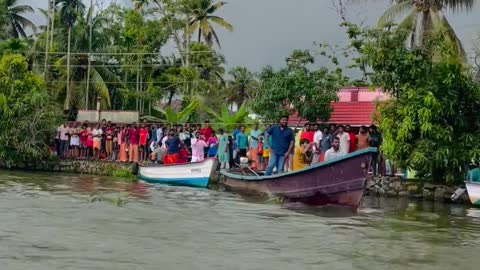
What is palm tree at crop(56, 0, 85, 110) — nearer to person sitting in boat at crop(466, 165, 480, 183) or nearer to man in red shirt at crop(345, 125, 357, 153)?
man in red shirt at crop(345, 125, 357, 153)

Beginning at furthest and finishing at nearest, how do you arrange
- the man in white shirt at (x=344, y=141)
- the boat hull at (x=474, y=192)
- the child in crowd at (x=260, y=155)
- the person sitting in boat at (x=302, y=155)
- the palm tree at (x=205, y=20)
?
the palm tree at (x=205, y=20)
the child in crowd at (x=260, y=155)
the man in white shirt at (x=344, y=141)
the person sitting in boat at (x=302, y=155)
the boat hull at (x=474, y=192)

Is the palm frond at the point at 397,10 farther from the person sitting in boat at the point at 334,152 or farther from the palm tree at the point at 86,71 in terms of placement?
the palm tree at the point at 86,71

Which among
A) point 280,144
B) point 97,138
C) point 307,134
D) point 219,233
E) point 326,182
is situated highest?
point 307,134

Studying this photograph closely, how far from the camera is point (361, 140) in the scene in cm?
1969

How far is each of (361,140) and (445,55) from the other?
320 centimetres

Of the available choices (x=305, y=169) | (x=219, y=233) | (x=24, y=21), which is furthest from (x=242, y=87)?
(x=219, y=233)

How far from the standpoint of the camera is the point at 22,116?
89.2ft

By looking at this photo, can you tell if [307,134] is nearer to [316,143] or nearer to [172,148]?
[316,143]

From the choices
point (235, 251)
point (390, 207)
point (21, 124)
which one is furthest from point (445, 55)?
point (21, 124)

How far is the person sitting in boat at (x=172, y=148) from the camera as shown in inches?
878

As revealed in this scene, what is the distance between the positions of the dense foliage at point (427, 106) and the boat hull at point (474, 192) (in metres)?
1.04

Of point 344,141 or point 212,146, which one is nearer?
point 344,141

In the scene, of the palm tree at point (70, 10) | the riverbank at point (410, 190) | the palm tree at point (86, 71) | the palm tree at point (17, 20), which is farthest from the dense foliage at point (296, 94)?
the palm tree at point (17, 20)

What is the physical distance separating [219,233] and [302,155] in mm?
6896
